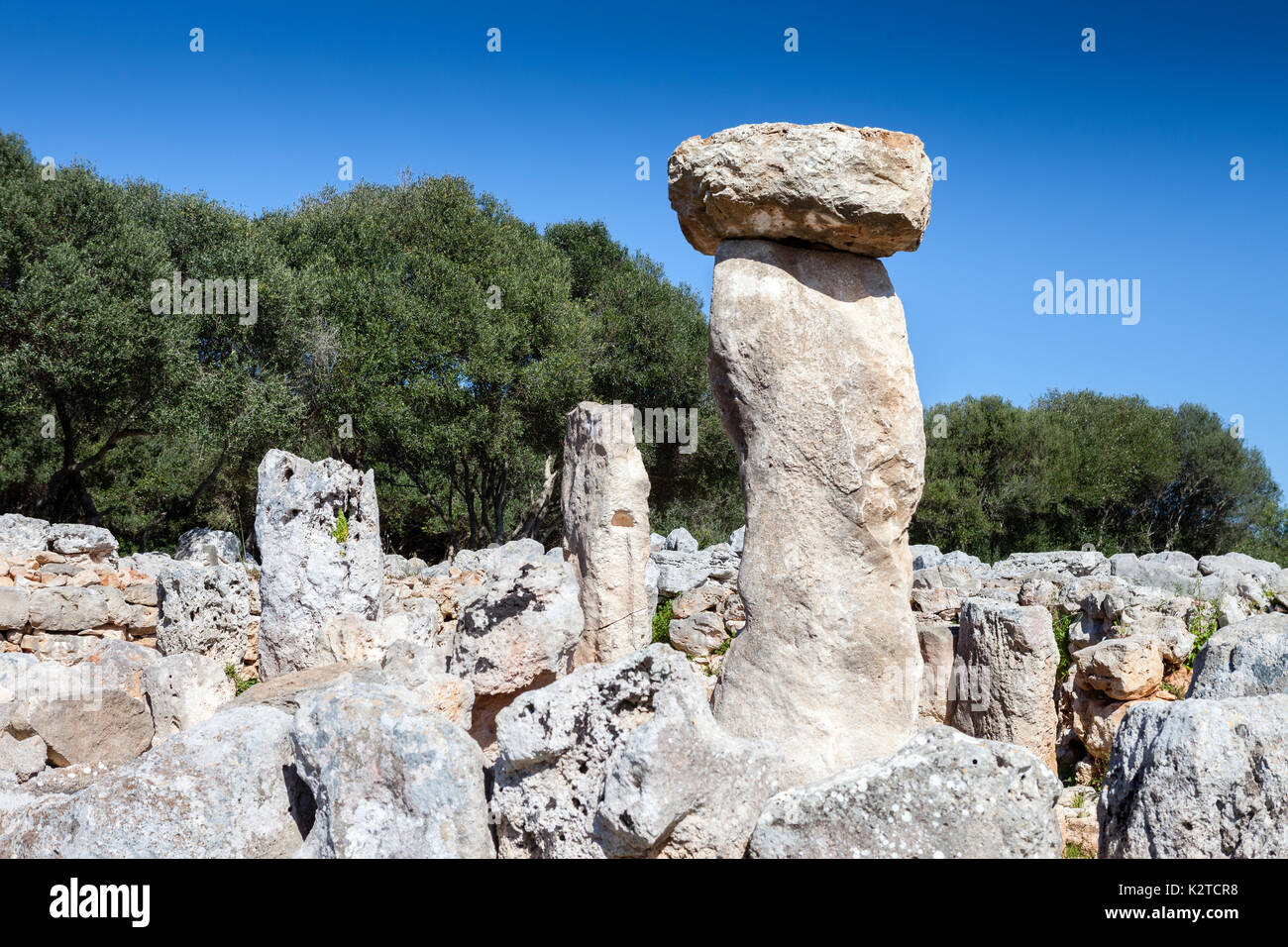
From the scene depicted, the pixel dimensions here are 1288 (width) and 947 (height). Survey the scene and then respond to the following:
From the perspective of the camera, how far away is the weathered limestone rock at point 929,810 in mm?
3826

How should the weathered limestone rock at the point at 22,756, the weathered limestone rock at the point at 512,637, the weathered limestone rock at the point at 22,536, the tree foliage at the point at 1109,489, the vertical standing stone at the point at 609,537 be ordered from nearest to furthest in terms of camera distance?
1. the weathered limestone rock at the point at 22,756
2. the weathered limestone rock at the point at 512,637
3. the vertical standing stone at the point at 609,537
4. the weathered limestone rock at the point at 22,536
5. the tree foliage at the point at 1109,489

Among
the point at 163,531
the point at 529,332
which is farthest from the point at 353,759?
the point at 163,531

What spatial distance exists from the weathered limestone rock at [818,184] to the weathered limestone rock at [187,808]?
11.2ft

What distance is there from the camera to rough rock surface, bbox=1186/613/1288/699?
16.3 ft

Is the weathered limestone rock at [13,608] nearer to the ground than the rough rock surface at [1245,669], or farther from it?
nearer to the ground

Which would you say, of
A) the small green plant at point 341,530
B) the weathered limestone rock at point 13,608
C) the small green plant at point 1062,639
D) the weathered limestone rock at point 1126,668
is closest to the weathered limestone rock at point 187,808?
the small green plant at point 341,530

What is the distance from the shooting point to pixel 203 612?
10906 millimetres

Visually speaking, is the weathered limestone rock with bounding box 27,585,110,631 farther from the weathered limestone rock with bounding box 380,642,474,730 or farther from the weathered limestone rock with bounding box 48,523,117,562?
the weathered limestone rock with bounding box 380,642,474,730

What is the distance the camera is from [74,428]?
72.5 ft

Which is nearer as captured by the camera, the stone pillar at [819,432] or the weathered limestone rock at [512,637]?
the stone pillar at [819,432]

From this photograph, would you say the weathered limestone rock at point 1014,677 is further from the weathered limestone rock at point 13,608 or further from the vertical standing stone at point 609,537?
the weathered limestone rock at point 13,608

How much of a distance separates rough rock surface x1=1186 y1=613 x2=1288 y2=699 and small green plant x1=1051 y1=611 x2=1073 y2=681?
414 cm

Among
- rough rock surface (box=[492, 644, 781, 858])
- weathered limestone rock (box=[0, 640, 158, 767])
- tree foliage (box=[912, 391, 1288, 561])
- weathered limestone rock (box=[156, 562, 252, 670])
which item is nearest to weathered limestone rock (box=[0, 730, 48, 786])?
weathered limestone rock (box=[0, 640, 158, 767])

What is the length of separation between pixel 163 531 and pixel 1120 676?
25096 millimetres
